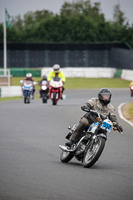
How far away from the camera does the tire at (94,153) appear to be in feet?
29.4

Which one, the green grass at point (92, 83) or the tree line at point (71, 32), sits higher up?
the tree line at point (71, 32)

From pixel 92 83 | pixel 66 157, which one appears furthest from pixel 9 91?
pixel 66 157

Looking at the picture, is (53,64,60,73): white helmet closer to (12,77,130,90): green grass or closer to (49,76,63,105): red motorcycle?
(49,76,63,105): red motorcycle

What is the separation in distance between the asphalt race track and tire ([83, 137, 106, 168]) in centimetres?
13

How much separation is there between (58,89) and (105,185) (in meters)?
16.3

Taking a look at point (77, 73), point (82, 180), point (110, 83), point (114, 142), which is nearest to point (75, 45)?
point (77, 73)

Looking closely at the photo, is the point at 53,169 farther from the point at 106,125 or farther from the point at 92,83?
the point at 92,83

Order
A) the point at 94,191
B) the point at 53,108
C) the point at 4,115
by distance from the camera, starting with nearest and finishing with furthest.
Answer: the point at 94,191, the point at 4,115, the point at 53,108

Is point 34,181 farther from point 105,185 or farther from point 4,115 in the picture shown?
point 4,115

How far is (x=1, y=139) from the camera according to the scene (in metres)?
→ 13.0

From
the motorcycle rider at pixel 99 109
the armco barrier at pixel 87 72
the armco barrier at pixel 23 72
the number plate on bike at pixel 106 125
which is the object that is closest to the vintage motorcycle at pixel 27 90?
the motorcycle rider at pixel 99 109

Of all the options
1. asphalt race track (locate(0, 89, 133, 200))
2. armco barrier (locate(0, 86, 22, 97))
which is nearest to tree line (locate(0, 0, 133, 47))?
armco barrier (locate(0, 86, 22, 97))

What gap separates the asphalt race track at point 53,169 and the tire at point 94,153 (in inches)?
5.1

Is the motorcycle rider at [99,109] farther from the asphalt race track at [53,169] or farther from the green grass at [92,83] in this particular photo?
the green grass at [92,83]
